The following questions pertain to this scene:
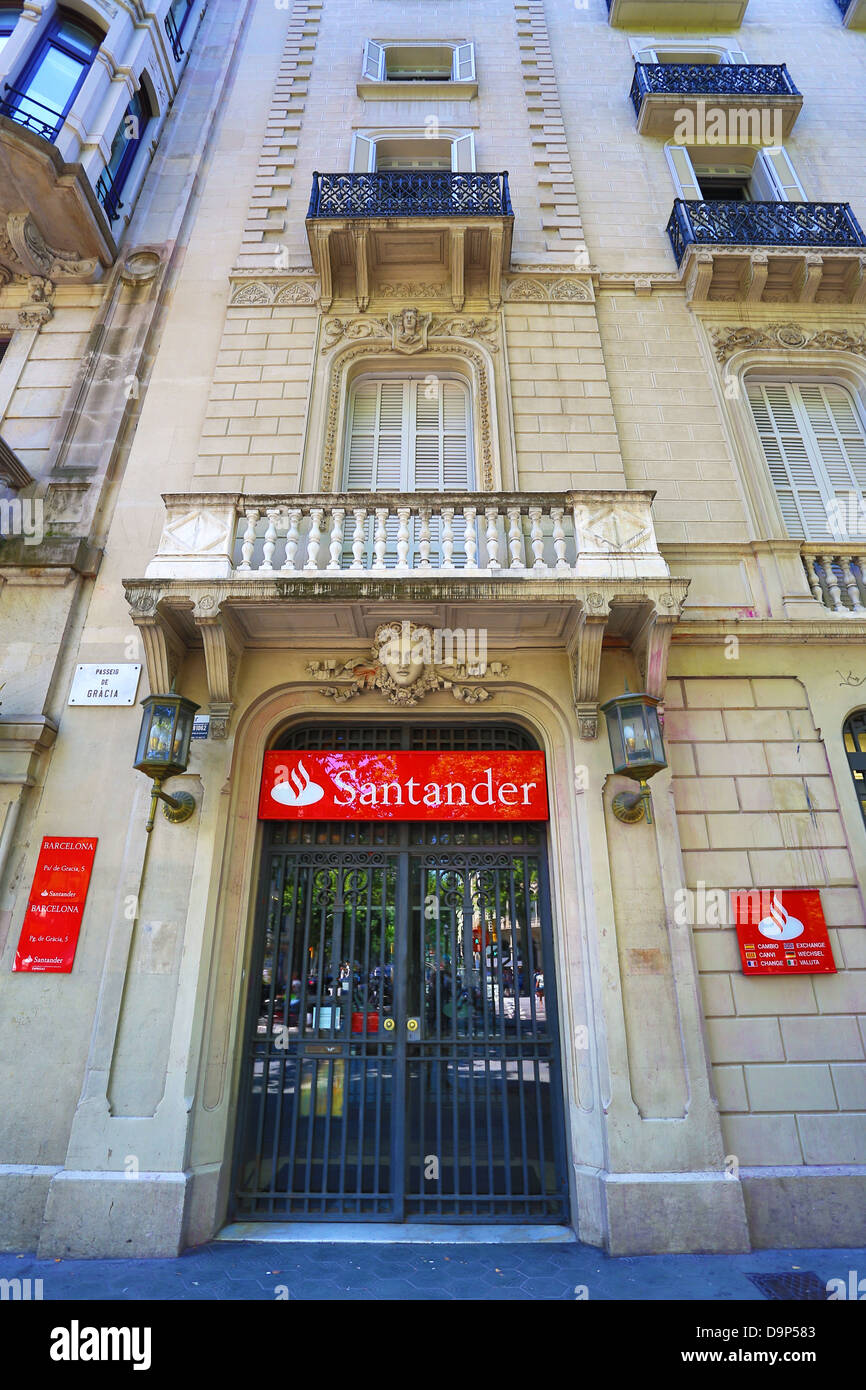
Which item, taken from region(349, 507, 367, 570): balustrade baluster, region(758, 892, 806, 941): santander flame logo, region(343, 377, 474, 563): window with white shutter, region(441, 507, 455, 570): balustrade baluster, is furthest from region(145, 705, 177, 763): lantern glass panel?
region(758, 892, 806, 941): santander flame logo

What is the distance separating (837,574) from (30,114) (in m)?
12.6

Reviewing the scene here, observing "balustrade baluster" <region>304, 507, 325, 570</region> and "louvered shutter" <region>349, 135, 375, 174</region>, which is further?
"louvered shutter" <region>349, 135, 375, 174</region>

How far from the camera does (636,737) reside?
6.12m

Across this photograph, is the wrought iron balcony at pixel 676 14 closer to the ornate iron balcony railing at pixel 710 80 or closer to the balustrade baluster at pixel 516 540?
the ornate iron balcony railing at pixel 710 80

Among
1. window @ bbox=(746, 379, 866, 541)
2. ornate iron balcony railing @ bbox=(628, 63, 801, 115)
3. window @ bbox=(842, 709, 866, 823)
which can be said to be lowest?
window @ bbox=(842, 709, 866, 823)

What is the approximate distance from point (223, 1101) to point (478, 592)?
5097 mm

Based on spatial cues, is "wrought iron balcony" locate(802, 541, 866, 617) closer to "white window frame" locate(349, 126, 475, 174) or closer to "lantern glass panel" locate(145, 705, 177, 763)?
"lantern glass panel" locate(145, 705, 177, 763)

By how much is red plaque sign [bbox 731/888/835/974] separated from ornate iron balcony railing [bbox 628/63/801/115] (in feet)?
43.6

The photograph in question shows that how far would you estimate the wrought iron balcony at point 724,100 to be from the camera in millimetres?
11828

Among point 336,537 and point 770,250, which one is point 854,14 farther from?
point 336,537

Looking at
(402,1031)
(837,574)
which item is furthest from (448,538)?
(402,1031)

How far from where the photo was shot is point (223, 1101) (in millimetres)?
6086

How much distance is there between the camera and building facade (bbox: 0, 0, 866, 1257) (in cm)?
595

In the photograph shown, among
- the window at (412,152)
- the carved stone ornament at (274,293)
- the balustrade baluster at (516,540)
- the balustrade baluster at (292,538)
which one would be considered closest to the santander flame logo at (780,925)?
the balustrade baluster at (516,540)
